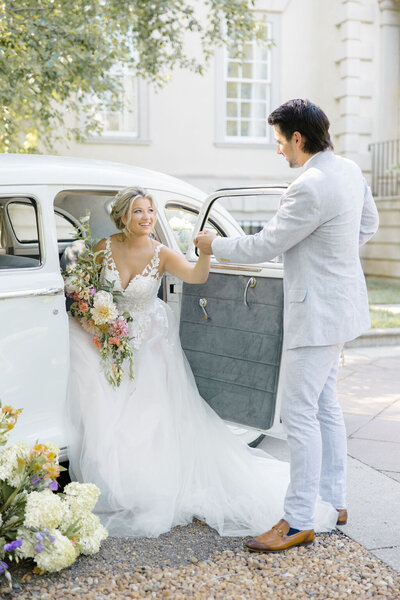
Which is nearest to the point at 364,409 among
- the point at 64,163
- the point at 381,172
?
the point at 64,163

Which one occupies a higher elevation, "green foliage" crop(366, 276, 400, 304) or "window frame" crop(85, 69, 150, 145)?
"window frame" crop(85, 69, 150, 145)

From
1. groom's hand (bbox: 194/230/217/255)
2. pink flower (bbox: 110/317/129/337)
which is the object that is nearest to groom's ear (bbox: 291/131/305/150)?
groom's hand (bbox: 194/230/217/255)

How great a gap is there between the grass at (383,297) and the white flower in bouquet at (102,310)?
5.96 meters

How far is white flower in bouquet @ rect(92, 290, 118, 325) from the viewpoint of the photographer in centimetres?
399

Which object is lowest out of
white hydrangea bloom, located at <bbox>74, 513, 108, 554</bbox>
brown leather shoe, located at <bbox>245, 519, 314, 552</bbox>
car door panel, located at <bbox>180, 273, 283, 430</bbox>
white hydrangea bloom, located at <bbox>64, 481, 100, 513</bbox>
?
brown leather shoe, located at <bbox>245, 519, 314, 552</bbox>

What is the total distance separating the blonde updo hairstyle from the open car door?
0.49m

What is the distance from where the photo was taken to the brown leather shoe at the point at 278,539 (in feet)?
11.3

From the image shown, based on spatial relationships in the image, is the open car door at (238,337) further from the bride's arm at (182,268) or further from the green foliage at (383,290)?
the green foliage at (383,290)

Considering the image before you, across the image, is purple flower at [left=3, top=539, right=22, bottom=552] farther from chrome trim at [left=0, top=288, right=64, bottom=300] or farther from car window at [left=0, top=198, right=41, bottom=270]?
car window at [left=0, top=198, right=41, bottom=270]

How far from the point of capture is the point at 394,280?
14.9m

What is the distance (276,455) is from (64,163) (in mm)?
2413

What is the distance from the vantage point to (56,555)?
3117 mm

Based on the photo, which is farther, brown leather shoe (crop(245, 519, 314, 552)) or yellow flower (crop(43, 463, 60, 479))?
brown leather shoe (crop(245, 519, 314, 552))

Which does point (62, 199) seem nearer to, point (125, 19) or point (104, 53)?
point (104, 53)
